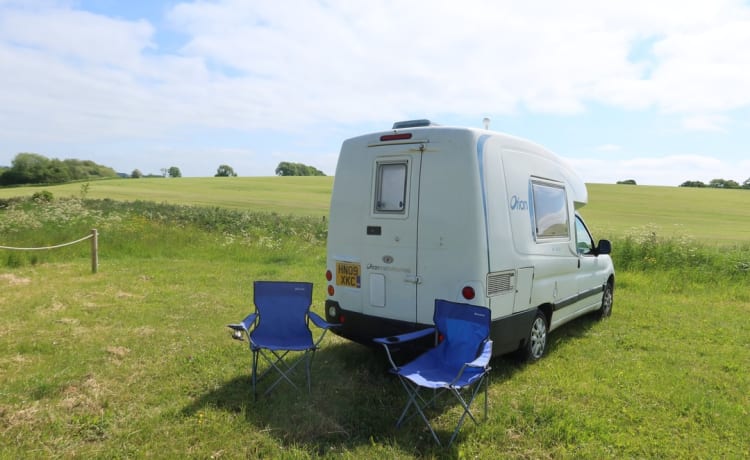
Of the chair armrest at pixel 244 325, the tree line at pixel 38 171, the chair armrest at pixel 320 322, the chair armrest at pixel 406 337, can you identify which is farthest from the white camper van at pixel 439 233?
the tree line at pixel 38 171

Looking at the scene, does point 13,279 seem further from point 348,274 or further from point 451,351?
point 451,351

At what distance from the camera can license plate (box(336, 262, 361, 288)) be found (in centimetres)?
500

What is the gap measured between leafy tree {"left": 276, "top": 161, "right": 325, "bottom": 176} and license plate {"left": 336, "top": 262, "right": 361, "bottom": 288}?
84.6 m

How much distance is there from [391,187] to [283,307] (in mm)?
1755

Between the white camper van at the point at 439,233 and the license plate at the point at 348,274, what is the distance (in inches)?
0.4

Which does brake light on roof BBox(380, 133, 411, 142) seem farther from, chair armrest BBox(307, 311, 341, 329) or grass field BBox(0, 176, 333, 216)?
grass field BBox(0, 176, 333, 216)

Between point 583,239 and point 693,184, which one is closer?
point 583,239

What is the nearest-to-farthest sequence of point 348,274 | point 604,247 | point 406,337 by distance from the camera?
point 406,337 → point 348,274 → point 604,247

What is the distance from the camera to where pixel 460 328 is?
4242 millimetres

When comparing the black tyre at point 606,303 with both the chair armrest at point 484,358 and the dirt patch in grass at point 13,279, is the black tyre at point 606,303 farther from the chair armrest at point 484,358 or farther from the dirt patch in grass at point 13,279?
the dirt patch in grass at point 13,279

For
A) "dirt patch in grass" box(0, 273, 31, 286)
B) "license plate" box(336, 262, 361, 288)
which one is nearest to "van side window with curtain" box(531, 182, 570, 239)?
"license plate" box(336, 262, 361, 288)

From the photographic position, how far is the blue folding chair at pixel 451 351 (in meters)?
3.87

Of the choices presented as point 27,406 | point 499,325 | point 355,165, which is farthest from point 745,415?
point 27,406

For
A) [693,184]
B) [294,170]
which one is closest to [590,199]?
[693,184]
